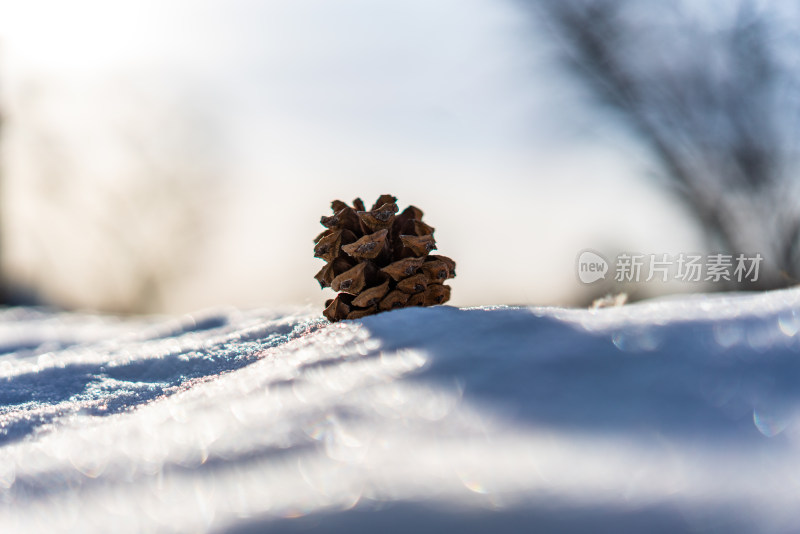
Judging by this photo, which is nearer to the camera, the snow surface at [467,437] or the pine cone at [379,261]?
the snow surface at [467,437]

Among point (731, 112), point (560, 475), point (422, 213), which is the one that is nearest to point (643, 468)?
point (560, 475)

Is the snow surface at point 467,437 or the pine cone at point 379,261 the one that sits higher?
the pine cone at point 379,261

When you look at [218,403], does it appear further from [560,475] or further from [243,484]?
[560,475]

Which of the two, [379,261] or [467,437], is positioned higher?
[379,261]

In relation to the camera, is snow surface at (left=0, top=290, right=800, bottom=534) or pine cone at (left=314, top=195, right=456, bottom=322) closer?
snow surface at (left=0, top=290, right=800, bottom=534)

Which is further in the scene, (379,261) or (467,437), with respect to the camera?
(379,261)
